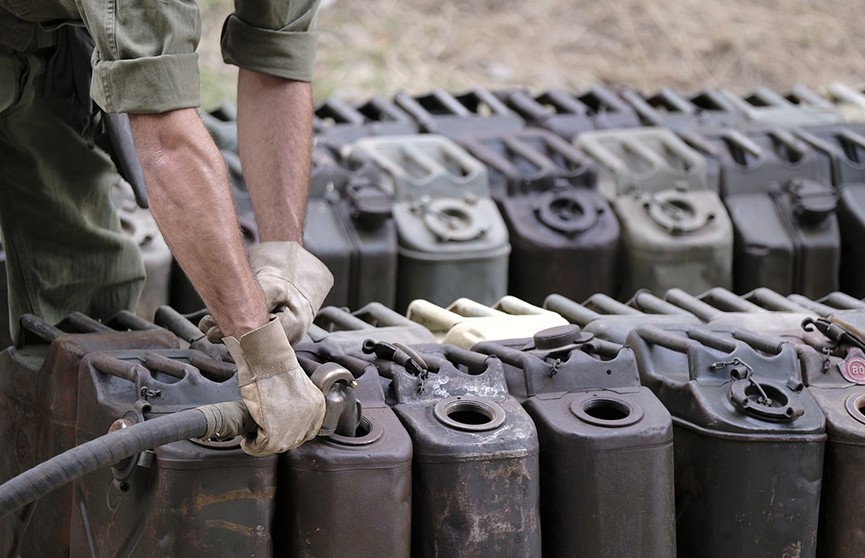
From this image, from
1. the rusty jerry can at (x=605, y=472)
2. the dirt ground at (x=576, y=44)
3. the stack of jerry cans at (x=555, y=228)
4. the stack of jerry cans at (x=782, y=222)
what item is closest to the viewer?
the rusty jerry can at (x=605, y=472)

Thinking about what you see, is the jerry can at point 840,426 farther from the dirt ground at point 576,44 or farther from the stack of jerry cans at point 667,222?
the dirt ground at point 576,44

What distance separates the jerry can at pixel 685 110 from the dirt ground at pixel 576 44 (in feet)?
10.1

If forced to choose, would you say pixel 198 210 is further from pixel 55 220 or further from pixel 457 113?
pixel 457 113

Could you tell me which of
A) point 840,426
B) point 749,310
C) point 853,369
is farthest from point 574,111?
point 840,426

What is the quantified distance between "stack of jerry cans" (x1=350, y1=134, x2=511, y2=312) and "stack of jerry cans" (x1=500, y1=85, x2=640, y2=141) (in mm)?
814

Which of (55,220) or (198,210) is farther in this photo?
(55,220)

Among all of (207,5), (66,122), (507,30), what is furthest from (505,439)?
(507,30)

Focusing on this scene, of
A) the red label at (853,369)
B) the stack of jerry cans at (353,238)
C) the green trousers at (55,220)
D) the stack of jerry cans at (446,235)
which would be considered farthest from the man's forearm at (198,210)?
the stack of jerry cans at (446,235)

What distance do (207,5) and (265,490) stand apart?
7274 millimetres

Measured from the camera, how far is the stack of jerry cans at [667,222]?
5.15 meters

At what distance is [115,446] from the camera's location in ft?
8.40

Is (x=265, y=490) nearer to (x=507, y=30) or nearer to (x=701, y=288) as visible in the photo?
(x=701, y=288)

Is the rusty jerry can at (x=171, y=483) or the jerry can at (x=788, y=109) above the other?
the rusty jerry can at (x=171, y=483)

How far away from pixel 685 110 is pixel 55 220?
3.58 metres
